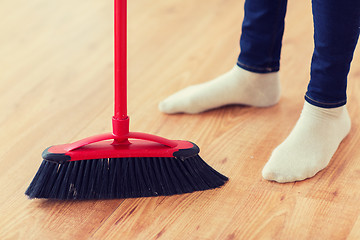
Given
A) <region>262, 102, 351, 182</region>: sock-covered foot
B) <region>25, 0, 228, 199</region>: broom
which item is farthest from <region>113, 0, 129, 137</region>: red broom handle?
<region>262, 102, 351, 182</region>: sock-covered foot

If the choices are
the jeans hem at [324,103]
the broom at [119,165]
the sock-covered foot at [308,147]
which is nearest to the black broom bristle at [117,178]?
the broom at [119,165]

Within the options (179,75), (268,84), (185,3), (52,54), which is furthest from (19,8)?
(268,84)

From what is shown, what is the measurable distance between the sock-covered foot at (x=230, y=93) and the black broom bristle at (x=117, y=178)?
0.31m

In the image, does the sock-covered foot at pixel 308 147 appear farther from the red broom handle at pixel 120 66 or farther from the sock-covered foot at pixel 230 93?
the red broom handle at pixel 120 66

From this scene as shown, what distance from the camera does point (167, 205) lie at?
1097mm

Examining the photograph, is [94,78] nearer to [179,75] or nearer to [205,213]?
[179,75]

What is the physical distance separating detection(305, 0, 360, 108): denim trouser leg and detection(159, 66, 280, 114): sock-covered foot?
206 millimetres

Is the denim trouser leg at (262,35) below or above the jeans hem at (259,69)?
above

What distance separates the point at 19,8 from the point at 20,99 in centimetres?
67

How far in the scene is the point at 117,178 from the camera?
3.59ft

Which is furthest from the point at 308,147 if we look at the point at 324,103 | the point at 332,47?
the point at 332,47

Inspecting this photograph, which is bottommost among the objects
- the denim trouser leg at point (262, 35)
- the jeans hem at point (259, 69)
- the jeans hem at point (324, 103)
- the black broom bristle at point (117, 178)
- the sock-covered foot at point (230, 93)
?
the black broom bristle at point (117, 178)

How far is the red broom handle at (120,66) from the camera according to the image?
1.06m

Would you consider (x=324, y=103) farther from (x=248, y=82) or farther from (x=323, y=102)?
(x=248, y=82)
